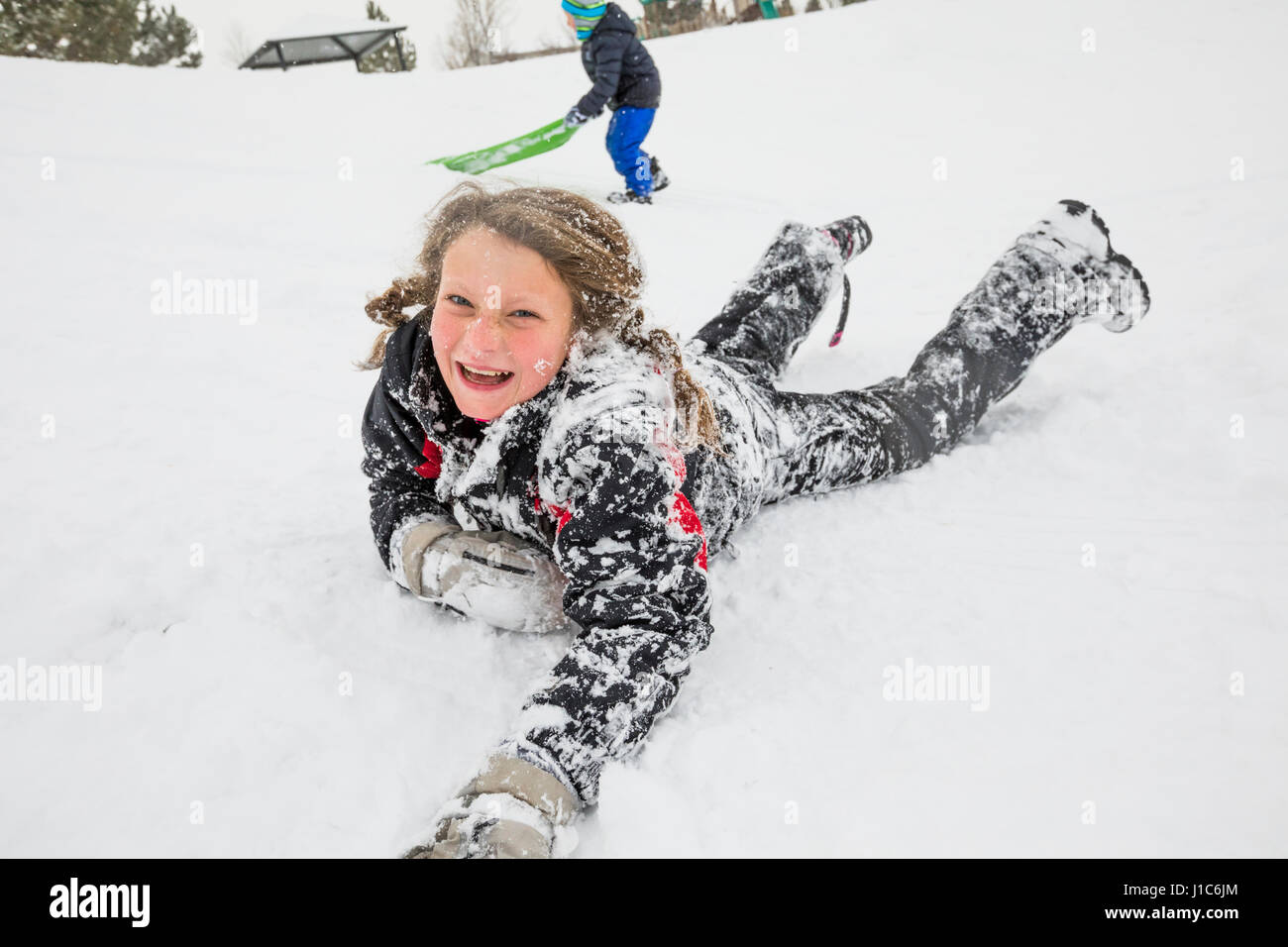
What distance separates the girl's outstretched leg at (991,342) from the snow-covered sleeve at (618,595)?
2.64ft

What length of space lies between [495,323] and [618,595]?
52 cm

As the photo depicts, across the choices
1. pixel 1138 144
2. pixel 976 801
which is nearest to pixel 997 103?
pixel 1138 144

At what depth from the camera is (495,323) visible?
133 cm

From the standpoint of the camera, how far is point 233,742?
1332 mm

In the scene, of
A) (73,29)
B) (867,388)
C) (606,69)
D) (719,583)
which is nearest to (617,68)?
(606,69)

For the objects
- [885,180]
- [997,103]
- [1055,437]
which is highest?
[997,103]

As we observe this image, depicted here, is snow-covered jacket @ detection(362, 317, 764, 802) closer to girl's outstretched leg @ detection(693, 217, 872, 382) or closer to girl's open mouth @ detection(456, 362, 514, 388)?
girl's open mouth @ detection(456, 362, 514, 388)

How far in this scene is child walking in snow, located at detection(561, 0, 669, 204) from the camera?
527cm

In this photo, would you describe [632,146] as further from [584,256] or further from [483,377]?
[483,377]

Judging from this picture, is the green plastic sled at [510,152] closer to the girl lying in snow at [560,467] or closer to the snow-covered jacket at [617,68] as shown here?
the snow-covered jacket at [617,68]

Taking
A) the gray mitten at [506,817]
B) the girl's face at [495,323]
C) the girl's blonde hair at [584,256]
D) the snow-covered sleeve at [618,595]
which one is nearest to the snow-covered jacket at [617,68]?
the girl's blonde hair at [584,256]

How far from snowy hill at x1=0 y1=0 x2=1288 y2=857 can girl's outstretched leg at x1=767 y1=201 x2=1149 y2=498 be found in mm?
113

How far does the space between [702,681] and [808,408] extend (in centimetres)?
85

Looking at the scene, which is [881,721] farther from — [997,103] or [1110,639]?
[997,103]
